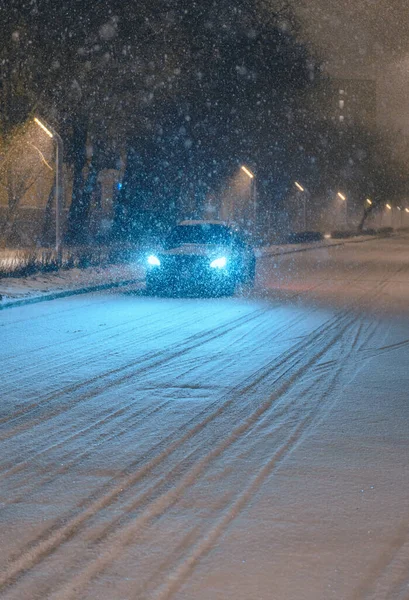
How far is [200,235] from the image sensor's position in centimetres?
2289

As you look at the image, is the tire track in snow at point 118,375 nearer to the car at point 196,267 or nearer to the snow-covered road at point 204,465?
the snow-covered road at point 204,465

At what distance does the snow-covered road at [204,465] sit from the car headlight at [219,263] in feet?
23.8

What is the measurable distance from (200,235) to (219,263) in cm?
204

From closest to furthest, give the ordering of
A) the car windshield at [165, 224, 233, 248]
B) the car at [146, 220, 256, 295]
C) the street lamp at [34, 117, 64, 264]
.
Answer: the car at [146, 220, 256, 295] < the car windshield at [165, 224, 233, 248] < the street lamp at [34, 117, 64, 264]

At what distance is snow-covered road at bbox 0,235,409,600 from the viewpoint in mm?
4438

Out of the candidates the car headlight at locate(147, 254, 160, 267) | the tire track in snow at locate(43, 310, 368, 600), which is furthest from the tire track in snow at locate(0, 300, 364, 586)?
the car headlight at locate(147, 254, 160, 267)

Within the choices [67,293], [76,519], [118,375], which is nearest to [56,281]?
[67,293]

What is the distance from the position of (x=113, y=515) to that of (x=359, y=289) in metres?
17.7

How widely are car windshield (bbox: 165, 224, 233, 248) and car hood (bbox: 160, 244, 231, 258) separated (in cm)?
50

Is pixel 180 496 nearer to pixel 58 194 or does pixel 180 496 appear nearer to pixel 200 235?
pixel 200 235

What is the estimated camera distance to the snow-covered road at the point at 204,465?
175 inches

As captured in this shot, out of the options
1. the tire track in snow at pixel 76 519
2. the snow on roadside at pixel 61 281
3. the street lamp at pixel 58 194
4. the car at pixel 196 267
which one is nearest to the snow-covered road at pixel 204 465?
the tire track in snow at pixel 76 519

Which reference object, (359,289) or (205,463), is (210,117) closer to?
(359,289)

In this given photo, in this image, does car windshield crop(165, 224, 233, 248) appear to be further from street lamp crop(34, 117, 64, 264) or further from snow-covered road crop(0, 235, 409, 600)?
snow-covered road crop(0, 235, 409, 600)
